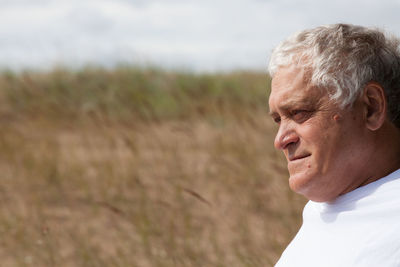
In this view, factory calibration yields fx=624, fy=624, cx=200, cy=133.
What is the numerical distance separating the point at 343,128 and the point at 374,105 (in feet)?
0.34

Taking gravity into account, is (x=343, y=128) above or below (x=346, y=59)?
below

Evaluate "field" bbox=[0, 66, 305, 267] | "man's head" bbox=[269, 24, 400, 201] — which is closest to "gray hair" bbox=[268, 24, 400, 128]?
"man's head" bbox=[269, 24, 400, 201]

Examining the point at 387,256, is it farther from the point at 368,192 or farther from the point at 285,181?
the point at 285,181

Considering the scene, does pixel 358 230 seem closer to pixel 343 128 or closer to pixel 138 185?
pixel 343 128

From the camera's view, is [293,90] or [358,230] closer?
[358,230]

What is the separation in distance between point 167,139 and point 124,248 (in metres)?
4.01

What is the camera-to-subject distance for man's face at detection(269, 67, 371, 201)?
5.56 ft

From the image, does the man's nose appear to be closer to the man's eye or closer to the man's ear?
the man's eye

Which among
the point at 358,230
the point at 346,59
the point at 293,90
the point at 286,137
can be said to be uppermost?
the point at 346,59

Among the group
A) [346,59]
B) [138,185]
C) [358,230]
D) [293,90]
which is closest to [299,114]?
[293,90]

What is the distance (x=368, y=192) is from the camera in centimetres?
169

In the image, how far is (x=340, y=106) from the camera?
1.69 m

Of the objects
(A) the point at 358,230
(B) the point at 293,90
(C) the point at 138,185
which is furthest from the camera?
(C) the point at 138,185

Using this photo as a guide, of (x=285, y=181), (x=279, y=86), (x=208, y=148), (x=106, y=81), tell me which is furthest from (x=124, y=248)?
(x=106, y=81)
